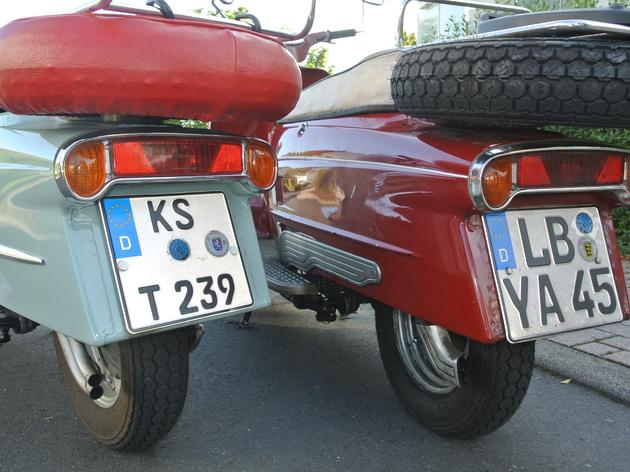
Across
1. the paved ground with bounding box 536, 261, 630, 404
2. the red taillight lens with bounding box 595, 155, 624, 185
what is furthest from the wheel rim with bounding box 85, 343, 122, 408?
the paved ground with bounding box 536, 261, 630, 404

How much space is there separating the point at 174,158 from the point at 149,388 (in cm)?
69

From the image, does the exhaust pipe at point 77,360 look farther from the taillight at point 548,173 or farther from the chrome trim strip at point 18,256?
the taillight at point 548,173

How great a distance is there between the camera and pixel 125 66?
1431mm

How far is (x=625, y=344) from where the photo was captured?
301cm

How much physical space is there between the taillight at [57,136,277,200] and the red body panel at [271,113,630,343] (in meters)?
0.38

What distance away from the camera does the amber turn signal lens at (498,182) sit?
159 centimetres

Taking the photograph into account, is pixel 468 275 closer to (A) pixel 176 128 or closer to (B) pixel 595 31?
(B) pixel 595 31

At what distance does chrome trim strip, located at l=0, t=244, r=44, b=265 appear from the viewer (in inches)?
67.3

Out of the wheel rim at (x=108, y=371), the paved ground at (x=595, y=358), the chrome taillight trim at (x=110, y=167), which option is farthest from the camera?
the paved ground at (x=595, y=358)

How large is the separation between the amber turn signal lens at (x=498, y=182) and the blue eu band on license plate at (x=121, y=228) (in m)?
0.97

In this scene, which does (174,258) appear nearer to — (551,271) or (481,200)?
(481,200)

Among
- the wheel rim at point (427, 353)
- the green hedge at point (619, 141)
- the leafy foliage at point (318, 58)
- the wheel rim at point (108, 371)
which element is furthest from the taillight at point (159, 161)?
the leafy foliage at point (318, 58)

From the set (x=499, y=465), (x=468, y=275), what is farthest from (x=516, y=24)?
(x=499, y=465)

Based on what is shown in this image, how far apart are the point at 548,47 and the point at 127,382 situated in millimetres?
1490
